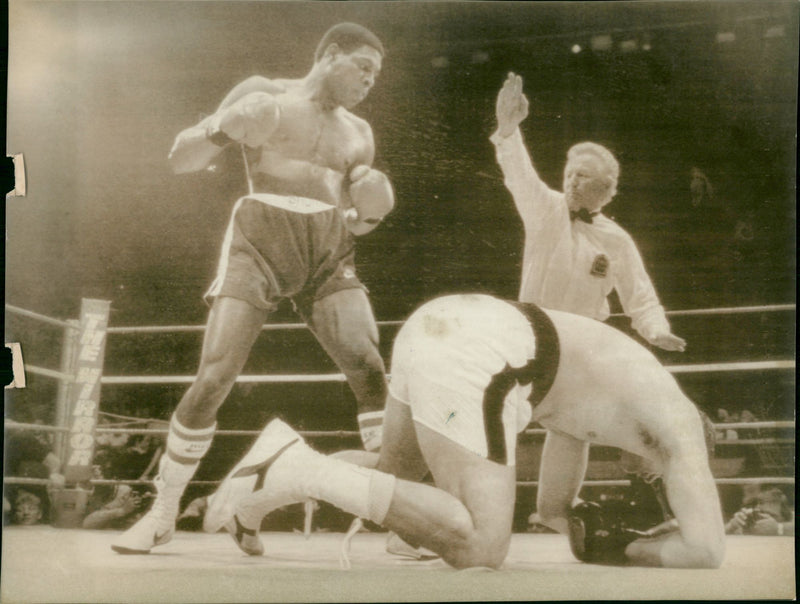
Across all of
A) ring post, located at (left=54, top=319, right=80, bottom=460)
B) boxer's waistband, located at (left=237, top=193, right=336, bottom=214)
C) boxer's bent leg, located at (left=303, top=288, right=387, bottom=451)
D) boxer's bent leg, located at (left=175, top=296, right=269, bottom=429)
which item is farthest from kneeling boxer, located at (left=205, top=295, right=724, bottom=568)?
ring post, located at (left=54, top=319, right=80, bottom=460)

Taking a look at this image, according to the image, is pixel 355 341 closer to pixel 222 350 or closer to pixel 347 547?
pixel 222 350

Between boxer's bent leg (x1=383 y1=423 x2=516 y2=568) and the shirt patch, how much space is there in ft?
2.41

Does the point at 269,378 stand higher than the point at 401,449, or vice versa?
the point at 269,378

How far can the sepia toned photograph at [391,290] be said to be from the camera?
2.38 meters

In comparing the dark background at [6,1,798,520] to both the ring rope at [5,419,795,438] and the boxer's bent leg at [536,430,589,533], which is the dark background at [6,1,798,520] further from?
the boxer's bent leg at [536,430,589,533]

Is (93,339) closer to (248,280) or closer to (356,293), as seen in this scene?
(248,280)

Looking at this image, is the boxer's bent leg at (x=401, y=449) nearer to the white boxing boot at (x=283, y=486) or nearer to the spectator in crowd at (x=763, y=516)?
the white boxing boot at (x=283, y=486)

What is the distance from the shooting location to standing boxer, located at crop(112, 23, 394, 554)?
8.21ft

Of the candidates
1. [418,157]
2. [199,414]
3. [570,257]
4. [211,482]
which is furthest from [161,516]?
[570,257]

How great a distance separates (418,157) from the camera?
2637mm

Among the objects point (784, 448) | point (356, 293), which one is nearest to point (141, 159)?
point (356, 293)

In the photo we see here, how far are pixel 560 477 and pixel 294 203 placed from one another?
1221 millimetres

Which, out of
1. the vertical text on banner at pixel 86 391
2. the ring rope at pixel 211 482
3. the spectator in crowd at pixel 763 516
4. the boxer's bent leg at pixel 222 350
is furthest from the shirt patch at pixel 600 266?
the vertical text on banner at pixel 86 391

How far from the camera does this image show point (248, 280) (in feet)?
8.27
